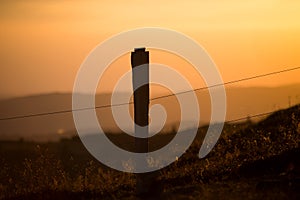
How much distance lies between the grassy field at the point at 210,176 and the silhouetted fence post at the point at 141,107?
225 millimetres

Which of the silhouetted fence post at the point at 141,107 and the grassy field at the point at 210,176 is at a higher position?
the silhouetted fence post at the point at 141,107

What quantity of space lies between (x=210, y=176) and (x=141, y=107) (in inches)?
89.0

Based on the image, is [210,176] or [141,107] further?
[210,176]

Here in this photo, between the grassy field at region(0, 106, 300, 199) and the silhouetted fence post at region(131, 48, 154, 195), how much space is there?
8.9 inches

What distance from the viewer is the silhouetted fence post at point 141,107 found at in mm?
11594

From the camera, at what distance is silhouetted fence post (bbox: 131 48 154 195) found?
38.0ft

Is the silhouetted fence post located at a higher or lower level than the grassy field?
higher

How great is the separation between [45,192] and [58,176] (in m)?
1.48

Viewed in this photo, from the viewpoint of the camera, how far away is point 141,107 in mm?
11602

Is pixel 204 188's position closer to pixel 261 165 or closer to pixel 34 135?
pixel 261 165

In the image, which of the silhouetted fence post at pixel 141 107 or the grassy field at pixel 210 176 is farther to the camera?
the silhouetted fence post at pixel 141 107

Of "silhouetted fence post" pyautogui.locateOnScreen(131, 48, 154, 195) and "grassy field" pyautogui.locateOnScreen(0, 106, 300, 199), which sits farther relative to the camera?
"silhouetted fence post" pyautogui.locateOnScreen(131, 48, 154, 195)

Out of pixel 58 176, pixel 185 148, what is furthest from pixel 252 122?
pixel 58 176

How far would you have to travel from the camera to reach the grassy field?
1127 centimetres
